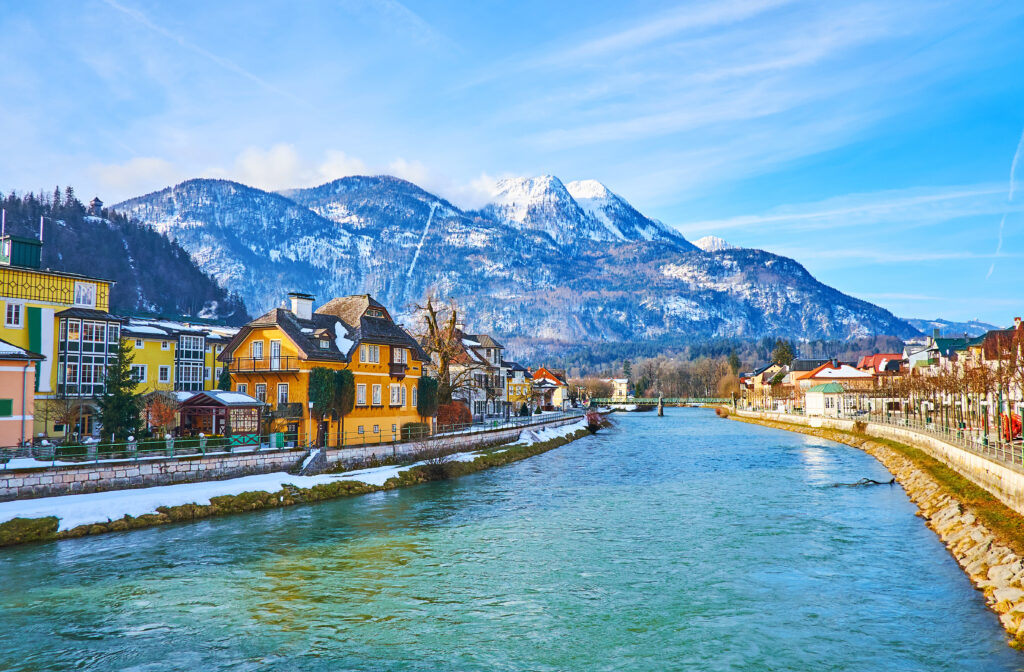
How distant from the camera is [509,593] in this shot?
21.5m

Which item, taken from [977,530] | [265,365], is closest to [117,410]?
[265,365]

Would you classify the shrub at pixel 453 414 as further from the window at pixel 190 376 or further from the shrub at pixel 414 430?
the window at pixel 190 376

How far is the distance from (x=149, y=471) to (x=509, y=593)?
2251cm

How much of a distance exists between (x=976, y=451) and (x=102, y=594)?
133 feet

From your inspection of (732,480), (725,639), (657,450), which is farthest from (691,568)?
(657,450)

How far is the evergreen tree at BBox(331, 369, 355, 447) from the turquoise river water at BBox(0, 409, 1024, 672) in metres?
13.1

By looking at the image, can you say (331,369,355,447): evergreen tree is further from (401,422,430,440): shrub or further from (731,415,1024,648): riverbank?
(731,415,1024,648): riverbank

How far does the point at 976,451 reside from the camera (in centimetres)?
3575

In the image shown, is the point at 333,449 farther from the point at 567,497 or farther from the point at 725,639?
the point at 725,639

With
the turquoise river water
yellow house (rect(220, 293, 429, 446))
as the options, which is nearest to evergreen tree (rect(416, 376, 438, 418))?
yellow house (rect(220, 293, 429, 446))

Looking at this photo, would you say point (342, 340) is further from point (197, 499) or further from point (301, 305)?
point (197, 499)

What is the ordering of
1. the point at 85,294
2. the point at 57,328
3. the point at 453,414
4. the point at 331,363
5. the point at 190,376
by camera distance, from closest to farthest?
the point at 331,363
the point at 57,328
the point at 85,294
the point at 190,376
the point at 453,414

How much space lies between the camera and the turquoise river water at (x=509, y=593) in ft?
54.3

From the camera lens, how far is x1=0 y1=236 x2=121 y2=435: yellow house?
50.0m
